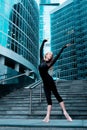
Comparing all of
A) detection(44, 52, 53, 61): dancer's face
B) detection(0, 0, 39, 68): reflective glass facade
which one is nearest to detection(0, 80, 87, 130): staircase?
detection(44, 52, 53, 61): dancer's face

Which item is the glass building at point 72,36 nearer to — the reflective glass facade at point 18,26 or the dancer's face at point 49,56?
the reflective glass facade at point 18,26

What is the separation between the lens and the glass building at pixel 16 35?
1346 inches

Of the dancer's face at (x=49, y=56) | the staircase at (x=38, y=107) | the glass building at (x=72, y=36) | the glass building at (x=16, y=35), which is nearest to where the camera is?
the dancer's face at (x=49, y=56)

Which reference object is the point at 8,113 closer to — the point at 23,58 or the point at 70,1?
the point at 23,58

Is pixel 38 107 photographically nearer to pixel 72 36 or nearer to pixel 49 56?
pixel 49 56

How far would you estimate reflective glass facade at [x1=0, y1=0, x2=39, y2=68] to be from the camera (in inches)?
1379

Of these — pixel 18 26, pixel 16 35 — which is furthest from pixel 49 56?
pixel 18 26

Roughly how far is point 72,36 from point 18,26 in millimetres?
69849

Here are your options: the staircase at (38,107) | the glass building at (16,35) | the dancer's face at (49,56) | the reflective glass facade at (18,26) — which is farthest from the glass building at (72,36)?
the dancer's face at (49,56)

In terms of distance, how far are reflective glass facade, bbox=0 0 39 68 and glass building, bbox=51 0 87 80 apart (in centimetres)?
4760

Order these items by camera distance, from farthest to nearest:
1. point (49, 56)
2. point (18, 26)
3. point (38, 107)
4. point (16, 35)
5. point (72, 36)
A: point (72, 36) < point (18, 26) < point (16, 35) < point (38, 107) < point (49, 56)

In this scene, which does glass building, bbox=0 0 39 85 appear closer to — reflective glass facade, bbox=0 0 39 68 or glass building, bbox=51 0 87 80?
reflective glass facade, bbox=0 0 39 68

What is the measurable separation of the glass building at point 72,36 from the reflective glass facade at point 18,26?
4760 centimetres

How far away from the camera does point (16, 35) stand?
127 ft
